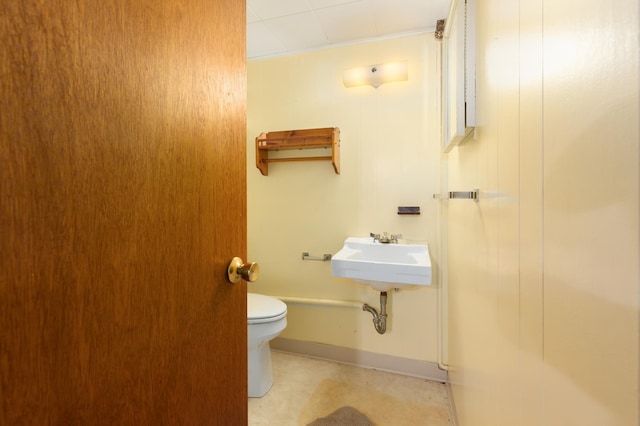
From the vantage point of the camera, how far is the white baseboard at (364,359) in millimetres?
1729

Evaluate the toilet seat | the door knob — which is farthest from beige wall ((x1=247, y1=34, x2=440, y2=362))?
the door knob

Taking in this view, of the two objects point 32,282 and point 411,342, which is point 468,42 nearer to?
point 32,282

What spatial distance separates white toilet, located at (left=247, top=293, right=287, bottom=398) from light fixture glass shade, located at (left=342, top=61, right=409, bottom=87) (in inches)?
58.9

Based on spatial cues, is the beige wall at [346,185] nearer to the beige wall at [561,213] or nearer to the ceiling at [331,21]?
the ceiling at [331,21]

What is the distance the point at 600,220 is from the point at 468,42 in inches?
35.3

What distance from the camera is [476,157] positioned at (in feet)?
3.14

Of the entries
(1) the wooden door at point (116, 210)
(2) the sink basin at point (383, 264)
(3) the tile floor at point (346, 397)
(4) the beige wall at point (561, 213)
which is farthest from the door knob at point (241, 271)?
(3) the tile floor at point (346, 397)

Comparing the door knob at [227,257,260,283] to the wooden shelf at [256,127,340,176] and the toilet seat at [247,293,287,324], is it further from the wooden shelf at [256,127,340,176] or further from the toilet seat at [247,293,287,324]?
the wooden shelf at [256,127,340,176]

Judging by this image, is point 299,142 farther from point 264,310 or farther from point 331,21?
point 264,310

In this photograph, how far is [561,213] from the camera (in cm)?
42

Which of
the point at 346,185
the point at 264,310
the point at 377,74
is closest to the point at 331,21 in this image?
the point at 377,74

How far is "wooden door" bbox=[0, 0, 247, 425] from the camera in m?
0.31

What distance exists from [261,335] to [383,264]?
2.57ft

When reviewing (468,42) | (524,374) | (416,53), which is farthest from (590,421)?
(416,53)
